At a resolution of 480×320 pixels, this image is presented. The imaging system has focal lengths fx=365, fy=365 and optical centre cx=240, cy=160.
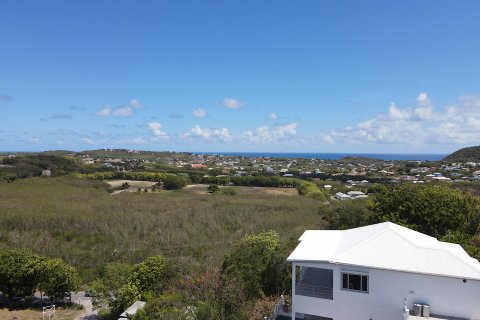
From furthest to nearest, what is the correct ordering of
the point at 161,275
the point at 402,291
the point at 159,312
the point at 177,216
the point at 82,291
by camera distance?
the point at 177,216 < the point at 82,291 < the point at 161,275 < the point at 159,312 < the point at 402,291

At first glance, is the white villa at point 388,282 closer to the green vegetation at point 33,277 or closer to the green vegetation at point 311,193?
the green vegetation at point 33,277

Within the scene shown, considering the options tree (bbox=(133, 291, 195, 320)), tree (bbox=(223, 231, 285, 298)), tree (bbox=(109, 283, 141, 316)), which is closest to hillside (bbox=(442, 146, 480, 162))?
tree (bbox=(223, 231, 285, 298))

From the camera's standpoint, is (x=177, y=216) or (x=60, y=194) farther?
(x=60, y=194)

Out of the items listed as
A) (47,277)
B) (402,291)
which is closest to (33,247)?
(47,277)

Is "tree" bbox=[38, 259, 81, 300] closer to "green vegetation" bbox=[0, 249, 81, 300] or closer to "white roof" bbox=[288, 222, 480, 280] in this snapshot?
"green vegetation" bbox=[0, 249, 81, 300]

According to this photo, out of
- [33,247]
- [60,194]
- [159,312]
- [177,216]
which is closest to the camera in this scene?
[159,312]

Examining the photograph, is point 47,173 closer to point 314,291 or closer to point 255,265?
point 255,265

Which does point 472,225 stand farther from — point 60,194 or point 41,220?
point 60,194
